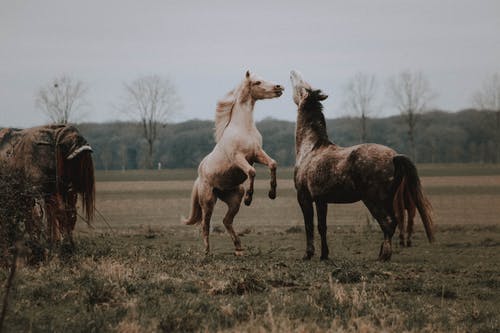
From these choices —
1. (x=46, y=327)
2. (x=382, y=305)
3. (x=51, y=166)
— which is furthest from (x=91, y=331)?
(x=51, y=166)

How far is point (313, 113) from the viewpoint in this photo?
12.4 m

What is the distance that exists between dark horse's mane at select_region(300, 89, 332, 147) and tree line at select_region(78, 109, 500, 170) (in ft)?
99.5

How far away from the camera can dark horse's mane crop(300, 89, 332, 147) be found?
12262 mm

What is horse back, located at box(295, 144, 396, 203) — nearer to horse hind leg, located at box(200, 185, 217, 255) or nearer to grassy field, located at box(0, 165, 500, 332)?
grassy field, located at box(0, 165, 500, 332)

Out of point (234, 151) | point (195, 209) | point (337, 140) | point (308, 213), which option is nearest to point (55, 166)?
point (234, 151)

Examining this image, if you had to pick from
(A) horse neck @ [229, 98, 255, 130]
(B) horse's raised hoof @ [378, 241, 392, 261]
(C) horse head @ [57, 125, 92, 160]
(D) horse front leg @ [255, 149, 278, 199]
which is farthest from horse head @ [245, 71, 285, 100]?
(B) horse's raised hoof @ [378, 241, 392, 261]

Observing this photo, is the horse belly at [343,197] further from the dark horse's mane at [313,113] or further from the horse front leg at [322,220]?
the dark horse's mane at [313,113]

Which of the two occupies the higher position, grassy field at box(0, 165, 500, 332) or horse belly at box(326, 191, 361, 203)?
horse belly at box(326, 191, 361, 203)

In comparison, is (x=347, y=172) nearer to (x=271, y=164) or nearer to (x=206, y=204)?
(x=271, y=164)

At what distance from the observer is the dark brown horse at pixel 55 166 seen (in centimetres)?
1123

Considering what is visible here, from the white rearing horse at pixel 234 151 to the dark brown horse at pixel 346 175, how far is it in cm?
70

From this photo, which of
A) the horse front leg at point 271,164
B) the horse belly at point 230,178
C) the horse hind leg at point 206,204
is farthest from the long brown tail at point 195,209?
the horse front leg at point 271,164

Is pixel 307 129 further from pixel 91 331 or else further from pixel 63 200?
pixel 91 331

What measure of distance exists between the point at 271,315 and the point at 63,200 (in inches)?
254
